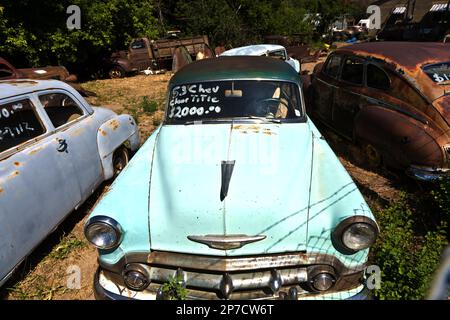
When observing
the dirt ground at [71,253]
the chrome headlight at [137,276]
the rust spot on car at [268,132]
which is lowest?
the dirt ground at [71,253]

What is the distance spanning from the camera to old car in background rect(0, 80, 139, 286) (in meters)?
2.97

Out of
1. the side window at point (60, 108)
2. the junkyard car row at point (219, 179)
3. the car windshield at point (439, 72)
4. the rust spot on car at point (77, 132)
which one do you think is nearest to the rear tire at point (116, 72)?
the junkyard car row at point (219, 179)

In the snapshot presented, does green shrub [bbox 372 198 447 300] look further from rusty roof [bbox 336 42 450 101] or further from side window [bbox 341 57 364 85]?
side window [bbox 341 57 364 85]

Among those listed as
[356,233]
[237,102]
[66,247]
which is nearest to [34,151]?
[66,247]

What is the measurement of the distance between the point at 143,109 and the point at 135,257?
6652 millimetres

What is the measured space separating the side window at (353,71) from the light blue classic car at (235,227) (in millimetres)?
3002

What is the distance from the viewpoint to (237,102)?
352cm

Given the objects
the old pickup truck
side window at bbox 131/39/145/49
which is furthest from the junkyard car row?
side window at bbox 131/39/145/49

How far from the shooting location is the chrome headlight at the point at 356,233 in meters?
2.39

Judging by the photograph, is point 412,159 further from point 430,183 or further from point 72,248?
point 72,248

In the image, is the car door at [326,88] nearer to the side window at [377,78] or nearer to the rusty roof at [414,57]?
the rusty roof at [414,57]

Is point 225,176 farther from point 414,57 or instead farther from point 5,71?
point 5,71

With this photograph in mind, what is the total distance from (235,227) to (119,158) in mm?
3110

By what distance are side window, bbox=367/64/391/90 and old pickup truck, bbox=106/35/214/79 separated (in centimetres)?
1144
